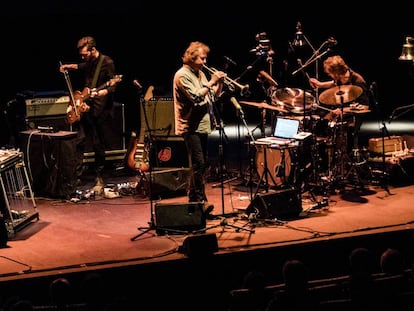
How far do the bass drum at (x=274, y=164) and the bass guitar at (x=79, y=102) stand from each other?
6.60 ft

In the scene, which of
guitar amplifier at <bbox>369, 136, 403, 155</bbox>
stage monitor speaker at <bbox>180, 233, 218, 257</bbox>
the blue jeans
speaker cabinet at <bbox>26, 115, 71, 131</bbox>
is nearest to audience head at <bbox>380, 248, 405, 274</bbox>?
stage monitor speaker at <bbox>180, 233, 218, 257</bbox>

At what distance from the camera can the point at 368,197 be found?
425 inches

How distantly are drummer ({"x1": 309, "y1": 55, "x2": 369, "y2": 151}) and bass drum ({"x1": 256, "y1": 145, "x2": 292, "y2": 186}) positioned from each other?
0.84m

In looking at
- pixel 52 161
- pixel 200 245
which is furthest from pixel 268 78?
pixel 200 245

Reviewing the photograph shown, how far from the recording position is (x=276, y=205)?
386 inches

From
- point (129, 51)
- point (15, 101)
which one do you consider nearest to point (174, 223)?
point (15, 101)

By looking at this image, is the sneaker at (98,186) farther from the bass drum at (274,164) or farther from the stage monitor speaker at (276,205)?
the stage monitor speaker at (276,205)

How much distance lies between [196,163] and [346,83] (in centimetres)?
258

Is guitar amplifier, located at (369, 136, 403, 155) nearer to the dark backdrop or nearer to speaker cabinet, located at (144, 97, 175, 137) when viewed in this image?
the dark backdrop

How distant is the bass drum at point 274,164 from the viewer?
35.2ft

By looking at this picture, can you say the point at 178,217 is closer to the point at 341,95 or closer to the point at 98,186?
the point at 98,186

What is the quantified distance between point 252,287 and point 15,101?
6.66 m

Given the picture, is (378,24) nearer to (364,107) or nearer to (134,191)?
(364,107)

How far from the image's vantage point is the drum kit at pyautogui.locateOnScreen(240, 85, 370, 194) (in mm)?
10773
